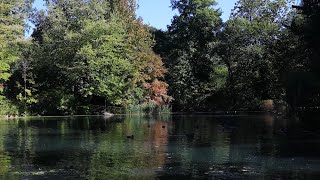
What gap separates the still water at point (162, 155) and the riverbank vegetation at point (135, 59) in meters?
22.6

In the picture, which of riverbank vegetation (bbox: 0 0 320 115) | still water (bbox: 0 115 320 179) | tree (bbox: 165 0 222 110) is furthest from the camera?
tree (bbox: 165 0 222 110)

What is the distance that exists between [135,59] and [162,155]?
37825 millimetres

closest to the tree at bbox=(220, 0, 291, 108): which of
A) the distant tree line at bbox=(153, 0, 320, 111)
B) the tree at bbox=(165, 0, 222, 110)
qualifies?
the distant tree line at bbox=(153, 0, 320, 111)

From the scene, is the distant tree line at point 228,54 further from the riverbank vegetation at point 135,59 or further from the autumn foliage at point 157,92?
the autumn foliage at point 157,92

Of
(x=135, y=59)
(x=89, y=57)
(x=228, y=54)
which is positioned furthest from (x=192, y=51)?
(x=89, y=57)

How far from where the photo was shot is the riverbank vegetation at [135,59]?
50.6 metres

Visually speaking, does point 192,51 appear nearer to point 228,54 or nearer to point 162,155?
point 228,54

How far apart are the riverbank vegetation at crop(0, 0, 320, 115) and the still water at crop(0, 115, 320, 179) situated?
22589mm

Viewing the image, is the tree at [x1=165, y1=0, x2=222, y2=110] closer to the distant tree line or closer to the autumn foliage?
the distant tree line

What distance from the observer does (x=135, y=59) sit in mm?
55219

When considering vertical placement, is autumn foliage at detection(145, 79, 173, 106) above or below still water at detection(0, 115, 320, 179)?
above

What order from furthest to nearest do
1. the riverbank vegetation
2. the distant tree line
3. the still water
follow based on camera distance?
the distant tree line → the riverbank vegetation → the still water

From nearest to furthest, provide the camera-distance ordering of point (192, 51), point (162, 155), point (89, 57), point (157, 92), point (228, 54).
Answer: point (162, 155)
point (89, 57)
point (157, 92)
point (228, 54)
point (192, 51)

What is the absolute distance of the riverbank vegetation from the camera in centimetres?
5056
